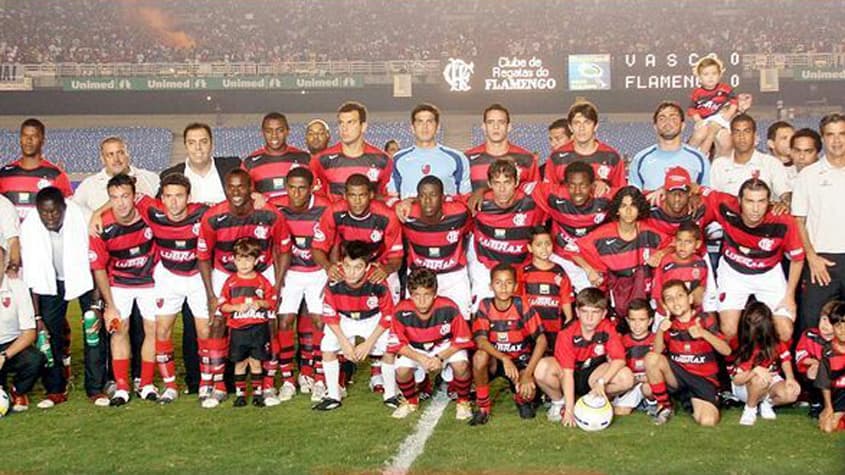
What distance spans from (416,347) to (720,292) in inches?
76.5

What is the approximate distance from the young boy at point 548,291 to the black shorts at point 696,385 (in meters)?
0.74

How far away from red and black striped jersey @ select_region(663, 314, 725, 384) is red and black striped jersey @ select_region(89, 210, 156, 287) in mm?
3307

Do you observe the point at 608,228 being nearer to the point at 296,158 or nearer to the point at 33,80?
the point at 296,158

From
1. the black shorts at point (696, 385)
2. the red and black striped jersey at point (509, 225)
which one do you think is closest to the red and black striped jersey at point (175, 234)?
the red and black striped jersey at point (509, 225)

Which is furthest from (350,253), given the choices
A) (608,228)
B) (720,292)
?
(720,292)

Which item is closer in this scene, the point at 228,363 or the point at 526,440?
the point at 526,440

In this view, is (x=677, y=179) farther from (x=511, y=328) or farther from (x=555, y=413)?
(x=555, y=413)

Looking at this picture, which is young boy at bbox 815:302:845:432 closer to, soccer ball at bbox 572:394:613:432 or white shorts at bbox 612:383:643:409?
white shorts at bbox 612:383:643:409

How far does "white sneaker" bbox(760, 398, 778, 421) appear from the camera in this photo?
5.65 m

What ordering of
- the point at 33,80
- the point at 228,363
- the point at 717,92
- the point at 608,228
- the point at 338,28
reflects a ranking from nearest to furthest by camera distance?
the point at 608,228 → the point at 228,363 → the point at 717,92 → the point at 33,80 → the point at 338,28

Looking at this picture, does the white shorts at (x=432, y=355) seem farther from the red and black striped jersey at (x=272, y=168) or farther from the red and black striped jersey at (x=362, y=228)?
the red and black striped jersey at (x=272, y=168)

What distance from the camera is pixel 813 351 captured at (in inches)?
224

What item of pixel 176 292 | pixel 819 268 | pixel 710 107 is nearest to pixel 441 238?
pixel 176 292

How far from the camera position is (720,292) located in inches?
241
